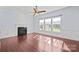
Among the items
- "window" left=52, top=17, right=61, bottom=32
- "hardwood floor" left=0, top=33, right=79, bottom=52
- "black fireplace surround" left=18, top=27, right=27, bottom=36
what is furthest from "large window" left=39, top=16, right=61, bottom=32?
"black fireplace surround" left=18, top=27, right=27, bottom=36

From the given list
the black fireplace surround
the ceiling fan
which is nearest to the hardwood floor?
the black fireplace surround

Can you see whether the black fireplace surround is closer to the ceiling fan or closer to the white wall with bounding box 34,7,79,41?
the ceiling fan

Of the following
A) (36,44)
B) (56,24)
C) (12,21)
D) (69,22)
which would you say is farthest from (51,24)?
(12,21)

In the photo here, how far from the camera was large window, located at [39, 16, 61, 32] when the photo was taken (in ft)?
5.50

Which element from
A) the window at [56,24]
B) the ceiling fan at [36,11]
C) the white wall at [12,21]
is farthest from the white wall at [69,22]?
the white wall at [12,21]

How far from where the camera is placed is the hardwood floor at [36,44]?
1627 millimetres

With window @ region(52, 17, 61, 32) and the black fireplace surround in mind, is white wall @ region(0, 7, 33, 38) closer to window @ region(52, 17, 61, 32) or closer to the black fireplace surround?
the black fireplace surround

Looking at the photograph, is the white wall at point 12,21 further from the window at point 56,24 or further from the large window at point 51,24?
the window at point 56,24

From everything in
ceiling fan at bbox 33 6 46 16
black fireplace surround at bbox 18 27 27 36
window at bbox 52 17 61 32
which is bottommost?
black fireplace surround at bbox 18 27 27 36

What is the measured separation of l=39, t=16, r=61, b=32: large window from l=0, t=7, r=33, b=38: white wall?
0.64 ft

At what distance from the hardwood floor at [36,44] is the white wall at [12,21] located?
101mm

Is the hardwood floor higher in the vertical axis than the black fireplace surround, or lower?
lower
